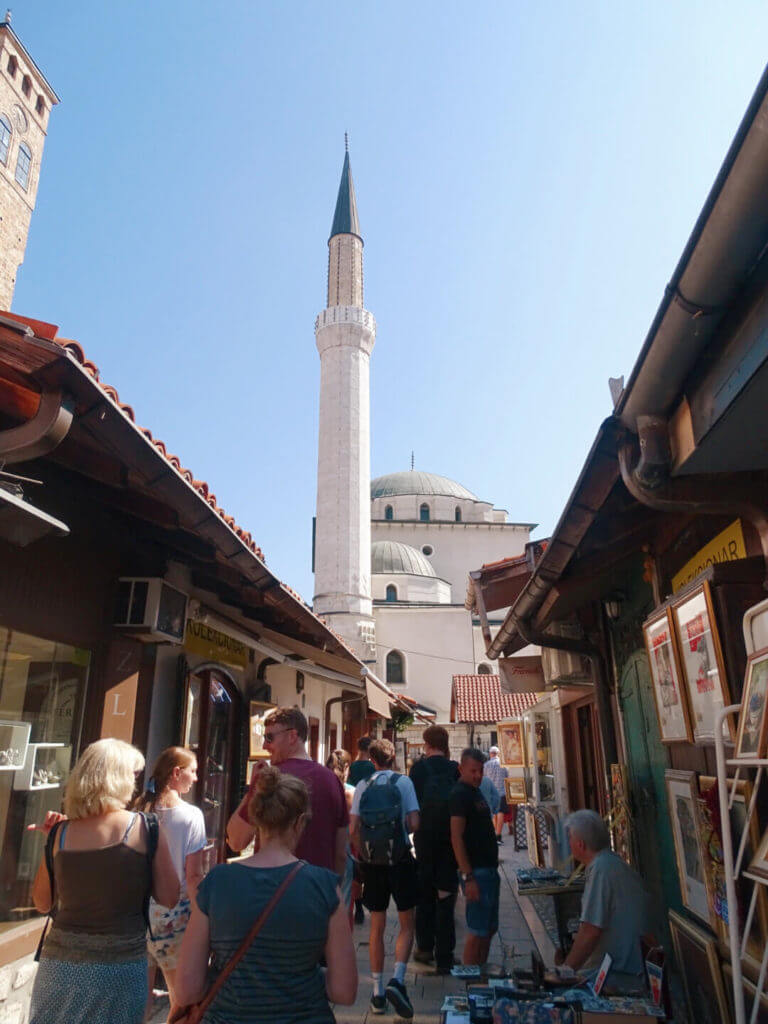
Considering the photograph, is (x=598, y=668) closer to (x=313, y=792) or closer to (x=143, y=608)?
(x=313, y=792)

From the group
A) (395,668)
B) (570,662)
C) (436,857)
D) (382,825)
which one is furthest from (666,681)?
(395,668)

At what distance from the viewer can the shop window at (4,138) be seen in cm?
2703

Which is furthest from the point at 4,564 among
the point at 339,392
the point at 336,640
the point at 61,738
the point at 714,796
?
the point at 339,392

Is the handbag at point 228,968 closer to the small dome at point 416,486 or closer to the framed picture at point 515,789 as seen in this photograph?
the framed picture at point 515,789

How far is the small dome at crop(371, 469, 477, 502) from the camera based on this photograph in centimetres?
4375

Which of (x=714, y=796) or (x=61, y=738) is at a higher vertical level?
(x=61, y=738)

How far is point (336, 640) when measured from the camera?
8.31 meters

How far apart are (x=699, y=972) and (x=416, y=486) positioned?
4090 cm

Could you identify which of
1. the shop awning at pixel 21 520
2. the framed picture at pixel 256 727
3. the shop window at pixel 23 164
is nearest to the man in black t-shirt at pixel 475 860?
the shop awning at pixel 21 520

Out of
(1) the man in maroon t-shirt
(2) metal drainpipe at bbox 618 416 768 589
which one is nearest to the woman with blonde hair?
(1) the man in maroon t-shirt

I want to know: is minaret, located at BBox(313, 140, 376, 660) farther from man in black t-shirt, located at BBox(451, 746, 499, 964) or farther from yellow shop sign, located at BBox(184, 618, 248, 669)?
man in black t-shirt, located at BBox(451, 746, 499, 964)

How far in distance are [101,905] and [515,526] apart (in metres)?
40.5

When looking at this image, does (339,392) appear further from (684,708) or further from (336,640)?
(684,708)

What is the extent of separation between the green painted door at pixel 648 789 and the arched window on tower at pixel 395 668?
88.5 feet
